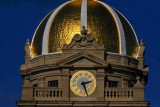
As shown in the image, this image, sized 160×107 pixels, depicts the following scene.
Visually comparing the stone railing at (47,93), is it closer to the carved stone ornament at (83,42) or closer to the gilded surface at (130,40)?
the carved stone ornament at (83,42)

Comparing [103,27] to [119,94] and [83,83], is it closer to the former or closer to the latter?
[83,83]

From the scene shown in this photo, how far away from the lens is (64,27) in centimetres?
10462

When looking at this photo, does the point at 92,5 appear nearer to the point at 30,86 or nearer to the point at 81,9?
the point at 81,9

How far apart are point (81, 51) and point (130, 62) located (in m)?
5.70

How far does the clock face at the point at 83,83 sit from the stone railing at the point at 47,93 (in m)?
1.36

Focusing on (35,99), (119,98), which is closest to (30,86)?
(35,99)

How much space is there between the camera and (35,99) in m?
99.3

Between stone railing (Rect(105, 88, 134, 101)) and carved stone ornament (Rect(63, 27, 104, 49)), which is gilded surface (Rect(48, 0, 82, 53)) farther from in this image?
stone railing (Rect(105, 88, 134, 101))

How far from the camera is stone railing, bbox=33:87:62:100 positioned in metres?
99.4

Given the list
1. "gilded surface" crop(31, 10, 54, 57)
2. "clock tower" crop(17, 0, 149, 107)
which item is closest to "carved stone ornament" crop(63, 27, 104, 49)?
"clock tower" crop(17, 0, 149, 107)

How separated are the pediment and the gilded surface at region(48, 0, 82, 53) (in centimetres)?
329

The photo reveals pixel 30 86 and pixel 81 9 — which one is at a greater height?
pixel 81 9

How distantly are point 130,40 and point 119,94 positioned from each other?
7.50 meters

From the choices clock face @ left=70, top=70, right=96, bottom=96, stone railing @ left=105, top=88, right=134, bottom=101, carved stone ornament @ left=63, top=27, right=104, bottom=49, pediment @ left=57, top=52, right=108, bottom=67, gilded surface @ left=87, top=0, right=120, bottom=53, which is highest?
gilded surface @ left=87, top=0, right=120, bottom=53
